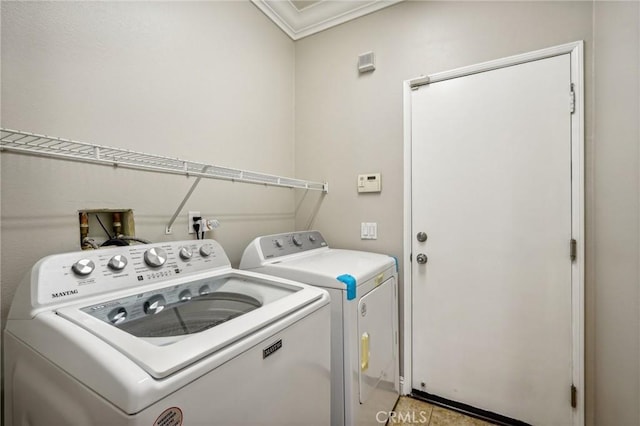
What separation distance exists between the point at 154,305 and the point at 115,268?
208 mm

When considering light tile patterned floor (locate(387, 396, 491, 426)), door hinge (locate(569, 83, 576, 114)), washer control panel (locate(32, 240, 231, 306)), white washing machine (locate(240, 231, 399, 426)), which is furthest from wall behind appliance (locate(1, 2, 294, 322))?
door hinge (locate(569, 83, 576, 114))

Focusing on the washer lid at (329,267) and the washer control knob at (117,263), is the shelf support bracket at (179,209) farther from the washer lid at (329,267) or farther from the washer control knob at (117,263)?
the washer lid at (329,267)

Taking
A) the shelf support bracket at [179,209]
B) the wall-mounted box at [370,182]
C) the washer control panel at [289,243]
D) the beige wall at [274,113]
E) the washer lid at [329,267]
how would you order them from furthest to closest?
the wall-mounted box at [370,182], the washer control panel at [289,243], the shelf support bracket at [179,209], the washer lid at [329,267], the beige wall at [274,113]

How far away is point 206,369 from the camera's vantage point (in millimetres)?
621

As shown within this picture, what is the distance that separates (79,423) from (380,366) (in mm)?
1396

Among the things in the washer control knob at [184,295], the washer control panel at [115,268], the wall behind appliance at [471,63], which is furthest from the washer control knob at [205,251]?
the wall behind appliance at [471,63]

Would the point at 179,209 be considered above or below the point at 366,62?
below

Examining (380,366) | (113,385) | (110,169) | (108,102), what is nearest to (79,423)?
(113,385)

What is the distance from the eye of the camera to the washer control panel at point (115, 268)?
2.81ft

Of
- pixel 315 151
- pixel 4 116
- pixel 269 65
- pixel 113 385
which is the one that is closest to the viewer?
pixel 113 385

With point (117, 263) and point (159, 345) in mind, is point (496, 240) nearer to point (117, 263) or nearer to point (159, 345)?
point (159, 345)

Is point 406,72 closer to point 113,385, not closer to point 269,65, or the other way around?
point 269,65

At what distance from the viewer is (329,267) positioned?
1459 mm

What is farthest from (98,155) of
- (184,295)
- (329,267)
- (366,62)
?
(366,62)
